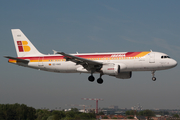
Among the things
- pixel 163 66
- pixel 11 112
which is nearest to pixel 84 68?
pixel 163 66

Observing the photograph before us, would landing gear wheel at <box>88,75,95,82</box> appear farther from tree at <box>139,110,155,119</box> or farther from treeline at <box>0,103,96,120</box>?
treeline at <box>0,103,96,120</box>

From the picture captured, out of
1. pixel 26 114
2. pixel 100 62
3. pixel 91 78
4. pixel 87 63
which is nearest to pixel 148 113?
pixel 91 78

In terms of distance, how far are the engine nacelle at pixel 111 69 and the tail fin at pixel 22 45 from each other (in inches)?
601

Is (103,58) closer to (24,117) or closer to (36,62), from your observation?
(36,62)

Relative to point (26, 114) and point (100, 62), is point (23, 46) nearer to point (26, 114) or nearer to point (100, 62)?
point (100, 62)

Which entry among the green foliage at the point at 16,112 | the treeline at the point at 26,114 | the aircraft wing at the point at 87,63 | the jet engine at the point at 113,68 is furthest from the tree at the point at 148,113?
the green foliage at the point at 16,112

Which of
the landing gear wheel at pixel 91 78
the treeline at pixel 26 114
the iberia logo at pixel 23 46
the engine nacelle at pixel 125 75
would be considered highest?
the iberia logo at pixel 23 46

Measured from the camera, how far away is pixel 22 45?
55500 mm

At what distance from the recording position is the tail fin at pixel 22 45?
54125mm

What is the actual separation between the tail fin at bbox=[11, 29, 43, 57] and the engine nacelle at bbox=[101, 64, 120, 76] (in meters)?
15.3

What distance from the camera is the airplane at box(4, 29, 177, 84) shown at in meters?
44.5

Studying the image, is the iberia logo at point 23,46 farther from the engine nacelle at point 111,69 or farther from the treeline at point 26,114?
the treeline at point 26,114

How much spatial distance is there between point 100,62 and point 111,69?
245 centimetres

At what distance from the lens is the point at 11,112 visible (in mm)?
106312
